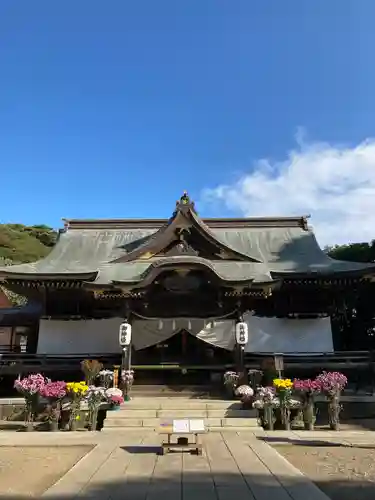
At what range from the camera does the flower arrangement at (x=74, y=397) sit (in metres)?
11.7

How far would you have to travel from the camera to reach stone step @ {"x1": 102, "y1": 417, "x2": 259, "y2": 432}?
38.8ft

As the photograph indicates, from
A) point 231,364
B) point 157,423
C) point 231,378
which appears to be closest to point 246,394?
point 231,378

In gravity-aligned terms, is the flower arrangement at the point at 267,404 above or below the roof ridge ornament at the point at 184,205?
below

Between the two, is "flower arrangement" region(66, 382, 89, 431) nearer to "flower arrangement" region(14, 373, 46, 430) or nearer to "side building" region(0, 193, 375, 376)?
"flower arrangement" region(14, 373, 46, 430)

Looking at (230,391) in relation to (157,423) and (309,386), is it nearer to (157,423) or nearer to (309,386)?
(157,423)

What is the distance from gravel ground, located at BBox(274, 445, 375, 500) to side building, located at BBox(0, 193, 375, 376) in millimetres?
7239

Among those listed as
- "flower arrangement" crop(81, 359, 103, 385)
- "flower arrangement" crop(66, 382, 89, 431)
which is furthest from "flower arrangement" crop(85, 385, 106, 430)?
"flower arrangement" crop(81, 359, 103, 385)

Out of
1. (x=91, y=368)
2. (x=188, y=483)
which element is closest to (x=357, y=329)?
(x=91, y=368)

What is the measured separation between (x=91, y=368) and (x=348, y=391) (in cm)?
997

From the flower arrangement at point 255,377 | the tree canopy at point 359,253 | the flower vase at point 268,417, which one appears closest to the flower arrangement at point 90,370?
the flower arrangement at point 255,377

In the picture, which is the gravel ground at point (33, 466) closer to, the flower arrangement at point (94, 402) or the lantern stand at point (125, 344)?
the flower arrangement at point (94, 402)

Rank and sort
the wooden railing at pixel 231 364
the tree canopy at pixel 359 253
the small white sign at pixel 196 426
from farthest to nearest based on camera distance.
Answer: the tree canopy at pixel 359 253
the wooden railing at pixel 231 364
the small white sign at pixel 196 426

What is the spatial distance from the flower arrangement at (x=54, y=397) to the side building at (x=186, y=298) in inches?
179

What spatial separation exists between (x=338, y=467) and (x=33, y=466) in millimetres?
5552
